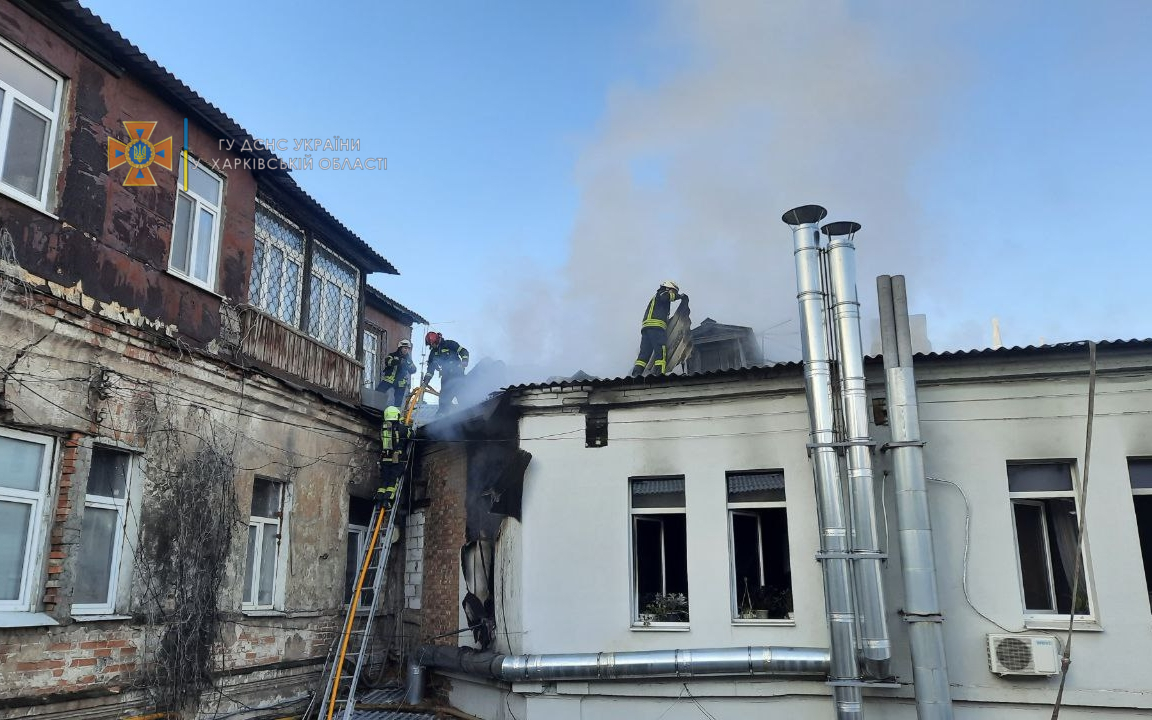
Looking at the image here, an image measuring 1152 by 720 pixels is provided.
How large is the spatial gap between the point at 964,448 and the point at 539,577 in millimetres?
4998

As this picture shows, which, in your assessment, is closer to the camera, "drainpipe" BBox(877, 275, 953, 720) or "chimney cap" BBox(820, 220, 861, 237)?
"drainpipe" BBox(877, 275, 953, 720)

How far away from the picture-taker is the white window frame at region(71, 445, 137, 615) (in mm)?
7695

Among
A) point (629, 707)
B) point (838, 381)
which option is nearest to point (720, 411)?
point (838, 381)

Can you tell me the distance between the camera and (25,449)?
23.7ft

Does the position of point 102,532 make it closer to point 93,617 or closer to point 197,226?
point 93,617

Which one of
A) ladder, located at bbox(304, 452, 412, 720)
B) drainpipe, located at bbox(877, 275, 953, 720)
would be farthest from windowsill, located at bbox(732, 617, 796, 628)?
ladder, located at bbox(304, 452, 412, 720)

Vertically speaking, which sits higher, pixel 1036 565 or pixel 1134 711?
pixel 1036 565

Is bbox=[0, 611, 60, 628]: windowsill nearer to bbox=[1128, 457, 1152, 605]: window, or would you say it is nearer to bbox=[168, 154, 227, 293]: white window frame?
bbox=[168, 154, 227, 293]: white window frame

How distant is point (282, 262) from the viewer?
37.6ft

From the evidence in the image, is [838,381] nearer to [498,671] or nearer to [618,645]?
[618,645]

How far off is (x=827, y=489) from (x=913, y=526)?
0.88 m

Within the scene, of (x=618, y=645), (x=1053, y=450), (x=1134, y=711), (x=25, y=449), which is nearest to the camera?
(x=25, y=449)

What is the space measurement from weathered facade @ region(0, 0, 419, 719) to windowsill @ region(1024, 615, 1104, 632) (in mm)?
8294

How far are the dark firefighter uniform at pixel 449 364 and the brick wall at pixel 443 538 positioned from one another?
1846 millimetres
